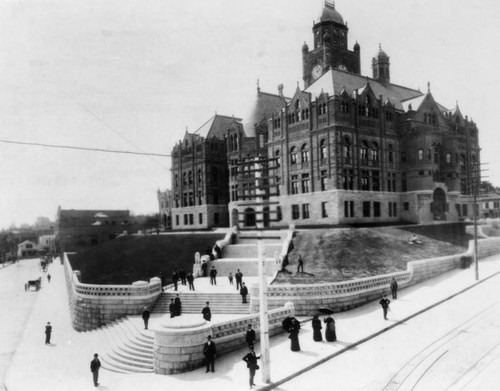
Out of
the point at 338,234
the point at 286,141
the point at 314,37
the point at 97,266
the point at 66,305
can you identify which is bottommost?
the point at 66,305

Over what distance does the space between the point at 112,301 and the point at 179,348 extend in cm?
1284

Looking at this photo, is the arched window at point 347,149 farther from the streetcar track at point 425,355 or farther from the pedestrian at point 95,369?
the pedestrian at point 95,369

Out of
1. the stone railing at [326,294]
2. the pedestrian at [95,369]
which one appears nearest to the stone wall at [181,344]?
the pedestrian at [95,369]

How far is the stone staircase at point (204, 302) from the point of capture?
2872cm

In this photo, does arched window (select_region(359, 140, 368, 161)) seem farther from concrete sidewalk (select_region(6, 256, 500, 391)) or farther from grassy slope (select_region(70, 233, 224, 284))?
concrete sidewalk (select_region(6, 256, 500, 391))

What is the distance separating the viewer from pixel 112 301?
3008cm

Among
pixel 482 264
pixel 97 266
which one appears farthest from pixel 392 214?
pixel 97 266

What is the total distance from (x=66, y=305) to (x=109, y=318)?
49.9ft

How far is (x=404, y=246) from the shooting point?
40.9 metres

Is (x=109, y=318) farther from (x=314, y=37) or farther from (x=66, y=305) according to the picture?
(x=314, y=37)

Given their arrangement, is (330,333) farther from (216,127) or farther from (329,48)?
(216,127)

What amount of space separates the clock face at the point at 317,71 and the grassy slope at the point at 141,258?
31.3 meters

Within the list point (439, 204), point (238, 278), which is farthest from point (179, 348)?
point (439, 204)

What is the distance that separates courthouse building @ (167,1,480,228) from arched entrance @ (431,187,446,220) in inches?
5.3
